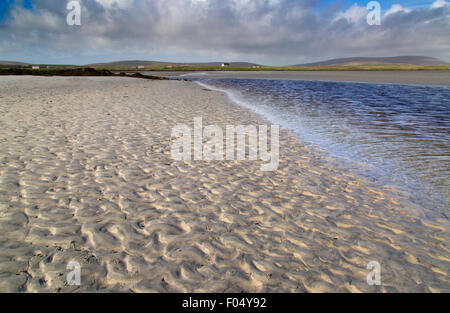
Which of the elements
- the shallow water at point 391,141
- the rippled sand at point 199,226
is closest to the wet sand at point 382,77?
the shallow water at point 391,141

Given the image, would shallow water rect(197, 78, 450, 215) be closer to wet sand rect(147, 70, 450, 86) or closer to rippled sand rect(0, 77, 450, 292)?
rippled sand rect(0, 77, 450, 292)

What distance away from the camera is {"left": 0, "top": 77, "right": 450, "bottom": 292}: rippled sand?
11.7 feet

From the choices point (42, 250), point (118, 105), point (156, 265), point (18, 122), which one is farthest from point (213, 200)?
point (118, 105)

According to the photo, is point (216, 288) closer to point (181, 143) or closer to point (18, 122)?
point (181, 143)

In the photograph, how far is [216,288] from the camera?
3.42 m

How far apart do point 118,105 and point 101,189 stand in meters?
12.4

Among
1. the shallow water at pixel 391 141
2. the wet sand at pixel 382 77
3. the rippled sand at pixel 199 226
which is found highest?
the wet sand at pixel 382 77

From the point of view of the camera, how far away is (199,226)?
4.73 m

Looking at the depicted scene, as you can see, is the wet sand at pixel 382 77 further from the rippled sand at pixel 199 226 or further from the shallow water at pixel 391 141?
the rippled sand at pixel 199 226

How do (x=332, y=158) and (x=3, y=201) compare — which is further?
(x=332, y=158)

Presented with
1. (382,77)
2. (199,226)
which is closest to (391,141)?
(199,226)

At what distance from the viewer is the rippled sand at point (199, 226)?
Result: 3555mm

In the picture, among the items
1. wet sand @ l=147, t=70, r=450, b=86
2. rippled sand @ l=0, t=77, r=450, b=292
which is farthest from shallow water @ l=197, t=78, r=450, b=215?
wet sand @ l=147, t=70, r=450, b=86

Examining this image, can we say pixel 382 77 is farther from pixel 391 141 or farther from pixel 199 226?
pixel 199 226
